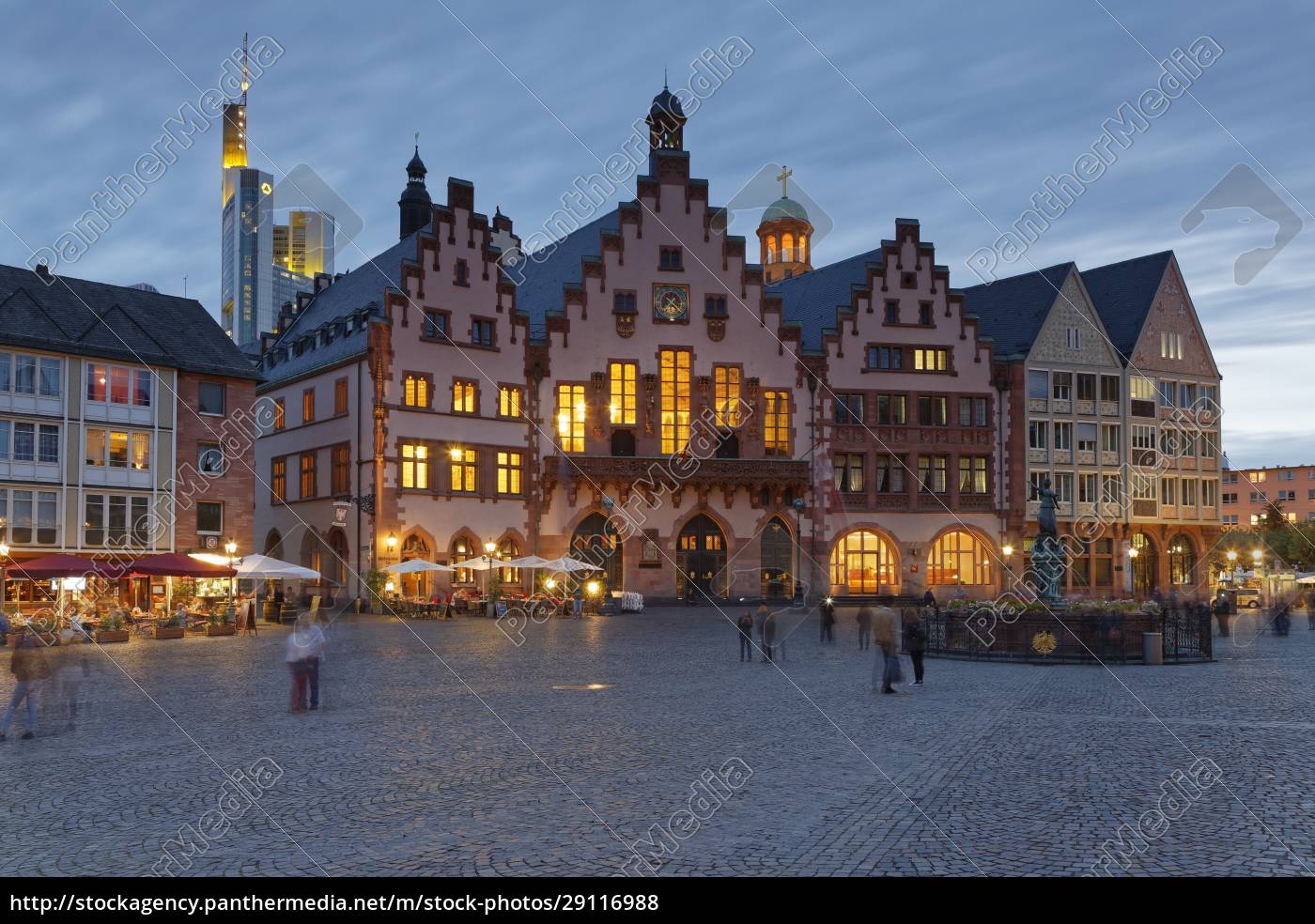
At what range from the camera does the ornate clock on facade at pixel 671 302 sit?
62622 millimetres

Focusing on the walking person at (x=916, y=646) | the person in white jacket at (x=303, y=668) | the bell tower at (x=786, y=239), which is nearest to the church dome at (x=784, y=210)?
the bell tower at (x=786, y=239)

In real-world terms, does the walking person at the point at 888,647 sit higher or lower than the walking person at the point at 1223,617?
higher

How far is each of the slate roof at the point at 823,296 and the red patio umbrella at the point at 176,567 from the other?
1334 inches

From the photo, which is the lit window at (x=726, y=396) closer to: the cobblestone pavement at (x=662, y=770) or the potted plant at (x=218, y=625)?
the potted plant at (x=218, y=625)

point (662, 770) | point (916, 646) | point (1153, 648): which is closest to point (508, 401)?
point (1153, 648)

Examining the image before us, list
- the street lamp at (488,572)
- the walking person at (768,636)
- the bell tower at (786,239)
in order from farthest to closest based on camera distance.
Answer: the bell tower at (786,239) < the street lamp at (488,572) < the walking person at (768,636)

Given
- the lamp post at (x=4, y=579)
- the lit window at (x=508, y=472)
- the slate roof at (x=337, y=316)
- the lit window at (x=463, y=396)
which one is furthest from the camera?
the slate roof at (x=337, y=316)

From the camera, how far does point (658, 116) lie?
6812cm

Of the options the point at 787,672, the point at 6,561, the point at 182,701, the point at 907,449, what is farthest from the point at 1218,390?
the point at 182,701

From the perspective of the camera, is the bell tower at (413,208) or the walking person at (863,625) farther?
the bell tower at (413,208)

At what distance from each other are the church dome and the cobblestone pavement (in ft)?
250

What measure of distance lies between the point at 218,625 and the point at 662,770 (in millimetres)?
29287

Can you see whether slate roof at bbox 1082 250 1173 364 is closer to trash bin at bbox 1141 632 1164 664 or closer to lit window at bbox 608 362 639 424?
lit window at bbox 608 362 639 424

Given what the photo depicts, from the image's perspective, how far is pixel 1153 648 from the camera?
93.2ft
